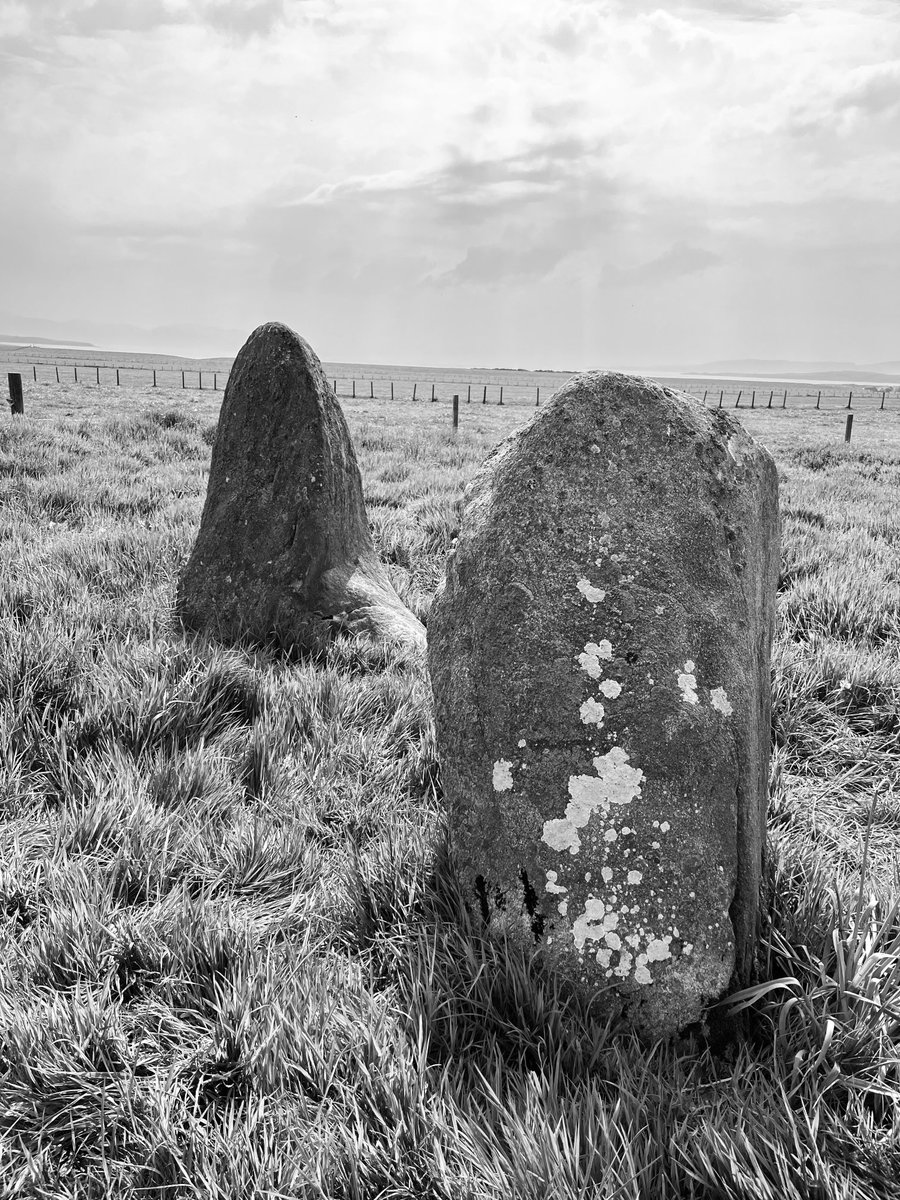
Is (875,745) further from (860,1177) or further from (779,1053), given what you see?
(860,1177)

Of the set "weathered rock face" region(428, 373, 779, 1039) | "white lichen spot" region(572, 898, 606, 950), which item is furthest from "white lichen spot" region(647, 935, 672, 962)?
"white lichen spot" region(572, 898, 606, 950)

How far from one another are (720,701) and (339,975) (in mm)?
1412

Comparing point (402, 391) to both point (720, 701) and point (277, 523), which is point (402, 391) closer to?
point (277, 523)

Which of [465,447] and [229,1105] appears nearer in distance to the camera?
[229,1105]

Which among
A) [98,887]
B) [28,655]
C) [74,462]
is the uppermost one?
[74,462]


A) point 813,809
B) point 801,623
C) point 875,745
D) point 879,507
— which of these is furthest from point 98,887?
point 879,507

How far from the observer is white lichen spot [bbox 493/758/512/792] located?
7.81ft

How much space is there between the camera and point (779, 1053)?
209 cm

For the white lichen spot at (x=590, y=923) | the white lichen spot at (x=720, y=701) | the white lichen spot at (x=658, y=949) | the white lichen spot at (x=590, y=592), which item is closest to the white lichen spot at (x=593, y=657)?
the white lichen spot at (x=590, y=592)

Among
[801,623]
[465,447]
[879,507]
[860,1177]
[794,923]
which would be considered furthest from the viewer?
[465,447]

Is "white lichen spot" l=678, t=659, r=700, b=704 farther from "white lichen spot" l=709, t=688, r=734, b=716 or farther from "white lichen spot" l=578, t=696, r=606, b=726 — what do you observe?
"white lichen spot" l=578, t=696, r=606, b=726

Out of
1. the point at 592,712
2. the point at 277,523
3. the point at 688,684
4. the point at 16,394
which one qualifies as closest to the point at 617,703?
the point at 592,712

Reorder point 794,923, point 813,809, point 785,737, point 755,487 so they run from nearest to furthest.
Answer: point 794,923, point 755,487, point 813,809, point 785,737

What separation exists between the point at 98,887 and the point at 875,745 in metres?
3.79
